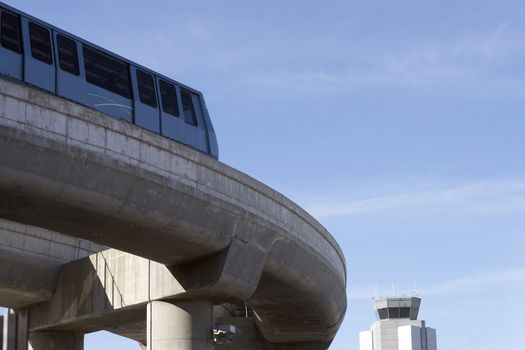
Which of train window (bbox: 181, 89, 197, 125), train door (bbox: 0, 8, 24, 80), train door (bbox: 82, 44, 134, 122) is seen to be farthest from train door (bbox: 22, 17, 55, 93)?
train window (bbox: 181, 89, 197, 125)

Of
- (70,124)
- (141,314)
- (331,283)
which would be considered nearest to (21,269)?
(141,314)

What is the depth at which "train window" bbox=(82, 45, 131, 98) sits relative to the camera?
3008 cm

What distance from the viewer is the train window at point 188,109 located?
33.6 metres

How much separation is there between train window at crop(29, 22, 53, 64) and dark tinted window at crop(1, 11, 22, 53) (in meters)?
0.42

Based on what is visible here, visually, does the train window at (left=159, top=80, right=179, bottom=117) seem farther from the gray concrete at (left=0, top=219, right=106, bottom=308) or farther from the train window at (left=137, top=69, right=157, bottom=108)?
the gray concrete at (left=0, top=219, right=106, bottom=308)

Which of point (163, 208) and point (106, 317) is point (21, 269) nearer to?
point (106, 317)

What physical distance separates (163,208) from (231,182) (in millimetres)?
3333

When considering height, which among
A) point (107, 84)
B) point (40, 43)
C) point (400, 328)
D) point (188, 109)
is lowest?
point (107, 84)

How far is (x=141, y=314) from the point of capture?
3797 cm

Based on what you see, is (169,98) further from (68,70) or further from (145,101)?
(68,70)

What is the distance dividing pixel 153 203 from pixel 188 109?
528cm

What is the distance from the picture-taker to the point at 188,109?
→ 33750mm

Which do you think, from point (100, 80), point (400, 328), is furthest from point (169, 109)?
point (400, 328)

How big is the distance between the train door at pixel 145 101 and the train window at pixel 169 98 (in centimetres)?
43
